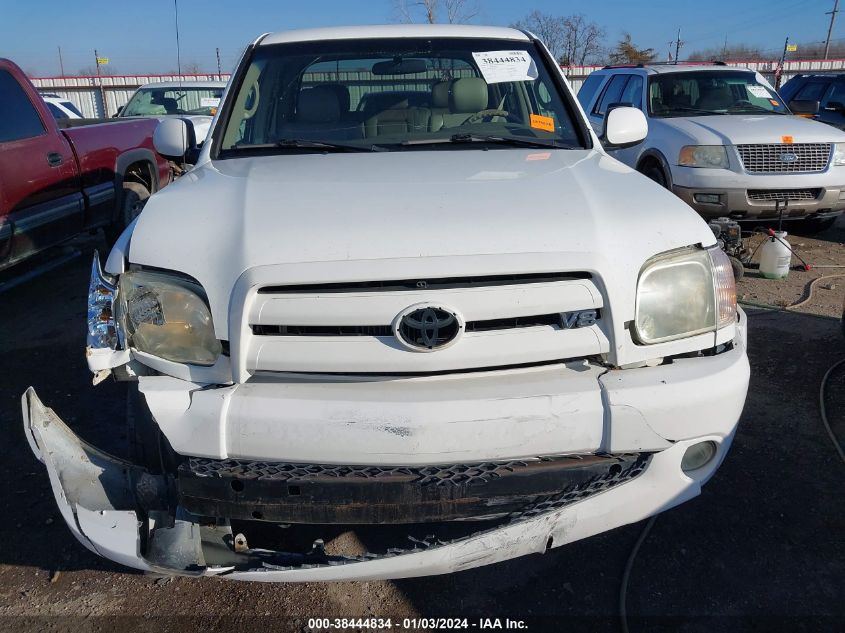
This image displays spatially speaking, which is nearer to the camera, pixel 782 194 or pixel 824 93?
pixel 782 194

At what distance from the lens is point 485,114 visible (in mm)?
3479

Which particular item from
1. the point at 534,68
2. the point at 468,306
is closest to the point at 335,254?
the point at 468,306

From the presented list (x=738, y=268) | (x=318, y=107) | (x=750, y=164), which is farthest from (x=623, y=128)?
(x=750, y=164)

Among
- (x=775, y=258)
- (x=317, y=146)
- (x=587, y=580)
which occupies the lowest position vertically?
(x=587, y=580)

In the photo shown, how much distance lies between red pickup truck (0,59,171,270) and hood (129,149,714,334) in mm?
3076

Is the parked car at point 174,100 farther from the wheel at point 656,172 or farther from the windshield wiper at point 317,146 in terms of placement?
the windshield wiper at point 317,146

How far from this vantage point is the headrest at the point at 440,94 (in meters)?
3.47

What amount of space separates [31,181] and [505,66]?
12.5 feet

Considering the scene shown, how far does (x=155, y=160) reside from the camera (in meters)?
7.23

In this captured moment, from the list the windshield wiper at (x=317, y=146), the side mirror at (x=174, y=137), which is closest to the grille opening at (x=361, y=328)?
the windshield wiper at (x=317, y=146)

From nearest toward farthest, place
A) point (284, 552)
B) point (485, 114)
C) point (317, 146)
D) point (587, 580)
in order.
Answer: point (284, 552) → point (587, 580) → point (317, 146) → point (485, 114)

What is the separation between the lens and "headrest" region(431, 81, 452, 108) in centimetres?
347

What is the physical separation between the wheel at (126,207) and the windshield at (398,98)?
365 centimetres

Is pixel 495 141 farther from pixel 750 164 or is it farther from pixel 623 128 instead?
pixel 750 164
